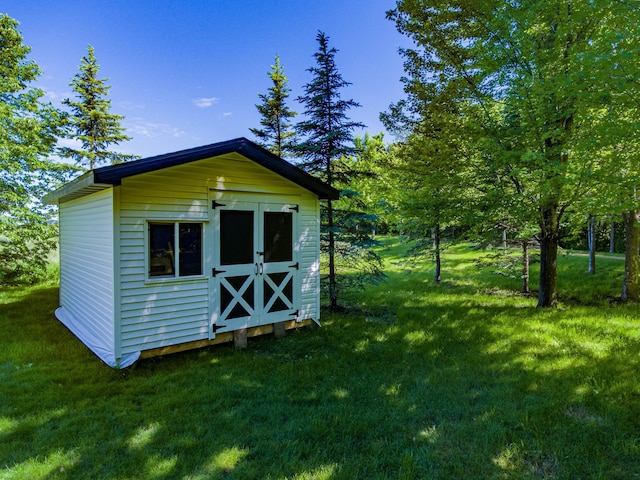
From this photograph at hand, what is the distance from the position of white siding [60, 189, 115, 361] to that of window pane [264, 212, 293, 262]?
7.91 ft

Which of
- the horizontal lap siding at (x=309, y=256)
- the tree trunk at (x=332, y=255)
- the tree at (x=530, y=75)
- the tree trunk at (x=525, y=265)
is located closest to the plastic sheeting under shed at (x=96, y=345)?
the horizontal lap siding at (x=309, y=256)

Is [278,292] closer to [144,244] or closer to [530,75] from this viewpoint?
[144,244]

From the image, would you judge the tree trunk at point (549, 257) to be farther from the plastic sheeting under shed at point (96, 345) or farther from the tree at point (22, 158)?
the tree at point (22, 158)

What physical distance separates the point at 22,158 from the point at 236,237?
8.06m

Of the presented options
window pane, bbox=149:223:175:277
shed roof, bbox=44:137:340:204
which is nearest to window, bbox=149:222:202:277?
window pane, bbox=149:223:175:277

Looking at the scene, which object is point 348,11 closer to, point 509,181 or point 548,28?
point 548,28

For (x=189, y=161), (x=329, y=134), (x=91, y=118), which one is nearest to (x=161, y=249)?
(x=189, y=161)

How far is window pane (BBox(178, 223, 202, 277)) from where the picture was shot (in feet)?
16.3

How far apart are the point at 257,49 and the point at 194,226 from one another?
11197 mm

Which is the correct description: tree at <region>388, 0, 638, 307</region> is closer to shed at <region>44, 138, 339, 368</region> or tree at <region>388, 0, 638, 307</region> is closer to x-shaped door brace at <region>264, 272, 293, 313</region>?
shed at <region>44, 138, 339, 368</region>

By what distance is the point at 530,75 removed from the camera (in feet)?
17.3

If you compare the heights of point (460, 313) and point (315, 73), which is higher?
point (315, 73)

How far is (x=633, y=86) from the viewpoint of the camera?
3.25 metres

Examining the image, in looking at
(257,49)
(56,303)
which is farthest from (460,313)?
(257,49)
